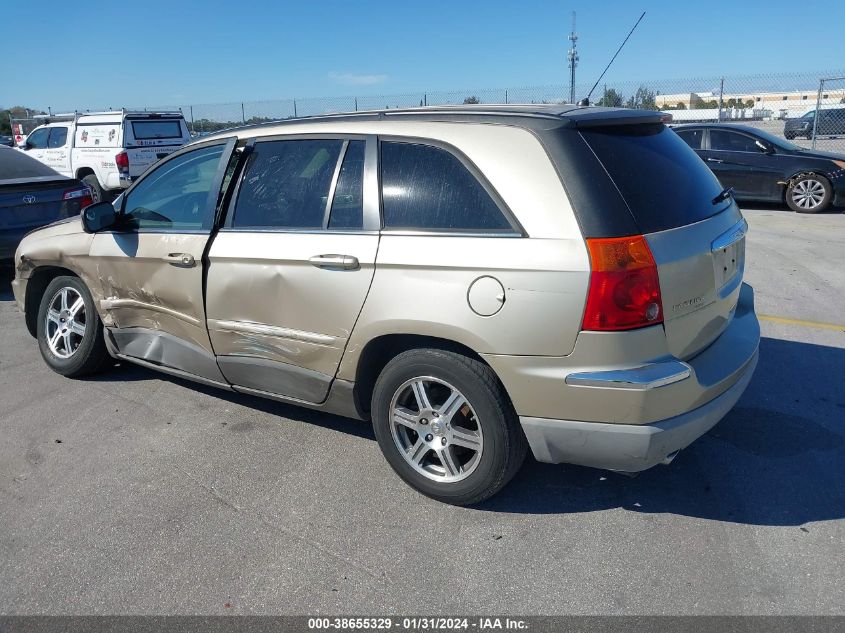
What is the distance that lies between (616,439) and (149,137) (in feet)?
52.3

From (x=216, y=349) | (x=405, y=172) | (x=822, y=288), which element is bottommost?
(x=822, y=288)

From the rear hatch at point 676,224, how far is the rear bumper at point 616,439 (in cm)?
30

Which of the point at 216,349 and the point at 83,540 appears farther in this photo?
the point at 216,349

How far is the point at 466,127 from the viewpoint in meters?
3.18

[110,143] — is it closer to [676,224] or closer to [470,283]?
[470,283]

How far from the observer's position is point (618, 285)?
2.76m

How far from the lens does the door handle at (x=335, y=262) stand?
10.9ft

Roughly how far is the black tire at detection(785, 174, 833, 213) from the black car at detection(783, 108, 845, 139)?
6.61m

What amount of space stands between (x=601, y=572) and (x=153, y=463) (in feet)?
8.03

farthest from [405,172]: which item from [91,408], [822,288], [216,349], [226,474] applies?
[822,288]

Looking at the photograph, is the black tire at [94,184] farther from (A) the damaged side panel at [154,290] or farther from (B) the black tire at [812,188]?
(B) the black tire at [812,188]

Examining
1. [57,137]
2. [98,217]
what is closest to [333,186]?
[98,217]

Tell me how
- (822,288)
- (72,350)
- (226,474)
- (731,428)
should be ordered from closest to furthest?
(226,474), (731,428), (72,350), (822,288)

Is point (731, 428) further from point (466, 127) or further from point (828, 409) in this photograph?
point (466, 127)
